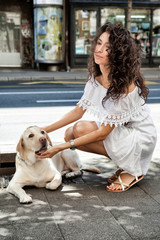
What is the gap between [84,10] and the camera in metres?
19.5

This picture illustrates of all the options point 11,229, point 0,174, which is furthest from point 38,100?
point 11,229

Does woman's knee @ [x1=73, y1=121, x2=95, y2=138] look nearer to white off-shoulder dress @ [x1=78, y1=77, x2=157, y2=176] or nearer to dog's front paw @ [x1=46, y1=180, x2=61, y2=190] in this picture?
white off-shoulder dress @ [x1=78, y1=77, x2=157, y2=176]

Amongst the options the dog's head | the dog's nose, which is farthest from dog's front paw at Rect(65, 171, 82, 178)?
the dog's nose

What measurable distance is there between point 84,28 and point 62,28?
48.6 inches

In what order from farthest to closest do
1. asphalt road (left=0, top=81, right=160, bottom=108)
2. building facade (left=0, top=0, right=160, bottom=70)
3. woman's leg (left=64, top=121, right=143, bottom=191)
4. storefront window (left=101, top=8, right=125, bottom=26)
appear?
storefront window (left=101, top=8, right=125, bottom=26) < building facade (left=0, top=0, right=160, bottom=70) < asphalt road (left=0, top=81, right=160, bottom=108) < woman's leg (left=64, top=121, right=143, bottom=191)

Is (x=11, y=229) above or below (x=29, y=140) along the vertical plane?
below

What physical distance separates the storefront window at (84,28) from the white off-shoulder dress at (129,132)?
16260 millimetres

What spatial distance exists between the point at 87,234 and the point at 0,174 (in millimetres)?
1818

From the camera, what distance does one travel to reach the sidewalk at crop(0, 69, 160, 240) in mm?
2949

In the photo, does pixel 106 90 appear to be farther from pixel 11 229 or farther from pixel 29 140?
pixel 11 229

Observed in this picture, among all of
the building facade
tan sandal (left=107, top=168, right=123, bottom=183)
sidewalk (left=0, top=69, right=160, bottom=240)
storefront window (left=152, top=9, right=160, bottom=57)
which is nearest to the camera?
sidewalk (left=0, top=69, right=160, bottom=240)

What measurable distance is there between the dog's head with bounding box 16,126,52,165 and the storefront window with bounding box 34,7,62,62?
A: 51.1 ft

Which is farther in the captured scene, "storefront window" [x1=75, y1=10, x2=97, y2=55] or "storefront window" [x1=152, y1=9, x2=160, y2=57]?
"storefront window" [x1=152, y1=9, x2=160, y2=57]

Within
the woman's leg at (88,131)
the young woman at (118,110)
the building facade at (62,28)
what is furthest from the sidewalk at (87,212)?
the building facade at (62,28)
